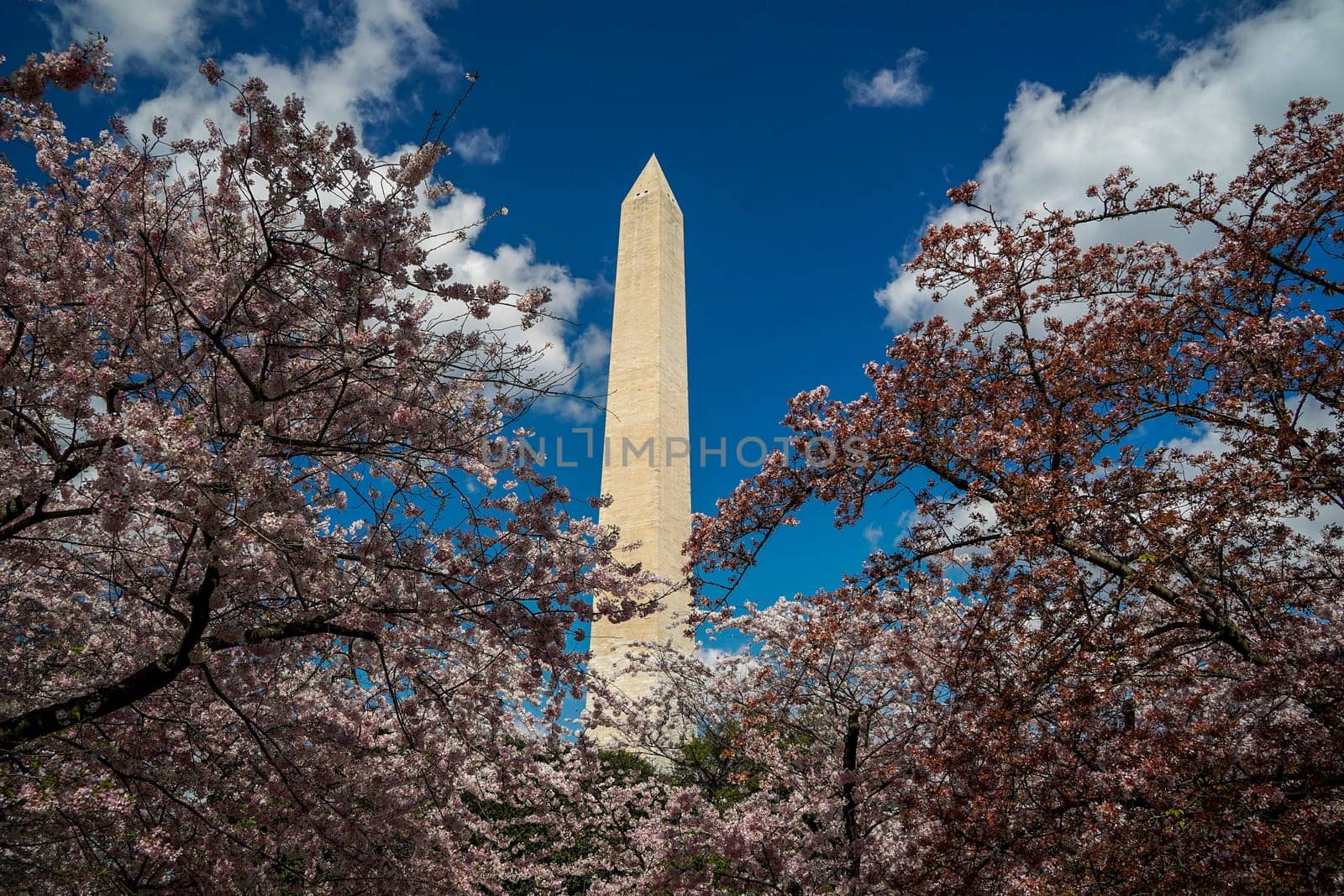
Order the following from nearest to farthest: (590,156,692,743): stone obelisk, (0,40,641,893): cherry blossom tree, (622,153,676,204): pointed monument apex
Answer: (0,40,641,893): cherry blossom tree, (590,156,692,743): stone obelisk, (622,153,676,204): pointed monument apex

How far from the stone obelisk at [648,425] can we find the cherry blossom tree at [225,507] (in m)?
11.3

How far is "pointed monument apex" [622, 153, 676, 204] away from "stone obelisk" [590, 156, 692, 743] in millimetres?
320

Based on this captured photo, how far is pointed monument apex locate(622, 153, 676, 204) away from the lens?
21016mm

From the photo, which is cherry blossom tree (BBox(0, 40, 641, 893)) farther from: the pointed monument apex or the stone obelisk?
the pointed monument apex

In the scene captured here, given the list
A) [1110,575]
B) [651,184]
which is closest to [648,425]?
[651,184]

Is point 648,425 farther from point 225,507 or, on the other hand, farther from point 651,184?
point 225,507

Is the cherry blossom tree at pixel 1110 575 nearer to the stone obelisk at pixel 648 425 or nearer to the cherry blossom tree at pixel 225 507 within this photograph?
the cherry blossom tree at pixel 225 507

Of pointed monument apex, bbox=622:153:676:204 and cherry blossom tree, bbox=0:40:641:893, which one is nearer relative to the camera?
cherry blossom tree, bbox=0:40:641:893

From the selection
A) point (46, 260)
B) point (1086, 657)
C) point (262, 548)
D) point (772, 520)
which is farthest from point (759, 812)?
point (46, 260)

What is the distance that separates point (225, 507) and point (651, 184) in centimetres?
1913

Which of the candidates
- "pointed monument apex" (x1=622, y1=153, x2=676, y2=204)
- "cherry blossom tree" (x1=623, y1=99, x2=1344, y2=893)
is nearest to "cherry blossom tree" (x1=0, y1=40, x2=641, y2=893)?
"cherry blossom tree" (x1=623, y1=99, x2=1344, y2=893)

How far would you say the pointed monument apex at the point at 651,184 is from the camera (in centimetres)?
2102

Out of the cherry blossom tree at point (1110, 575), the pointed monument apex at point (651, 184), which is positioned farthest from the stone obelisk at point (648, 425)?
the cherry blossom tree at point (1110, 575)

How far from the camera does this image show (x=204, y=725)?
613 centimetres
